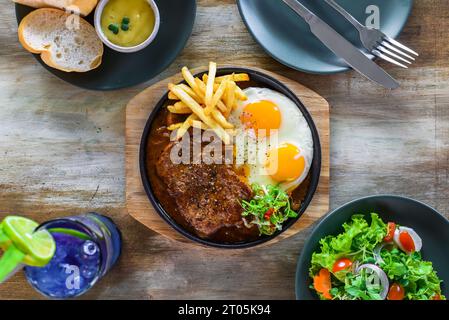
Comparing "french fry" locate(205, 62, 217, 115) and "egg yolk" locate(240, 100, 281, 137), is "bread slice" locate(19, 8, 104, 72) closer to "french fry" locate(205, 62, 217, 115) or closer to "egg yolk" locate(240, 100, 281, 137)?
"french fry" locate(205, 62, 217, 115)

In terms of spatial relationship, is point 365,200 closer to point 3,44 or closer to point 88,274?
point 88,274

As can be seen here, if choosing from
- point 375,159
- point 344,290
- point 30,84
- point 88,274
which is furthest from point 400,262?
point 30,84

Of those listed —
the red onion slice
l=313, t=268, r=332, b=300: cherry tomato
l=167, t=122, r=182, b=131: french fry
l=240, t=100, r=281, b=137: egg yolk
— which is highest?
l=240, t=100, r=281, b=137: egg yolk

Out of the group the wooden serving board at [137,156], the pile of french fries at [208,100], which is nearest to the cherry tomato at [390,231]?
the wooden serving board at [137,156]

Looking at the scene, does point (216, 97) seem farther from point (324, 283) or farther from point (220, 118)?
point (324, 283)

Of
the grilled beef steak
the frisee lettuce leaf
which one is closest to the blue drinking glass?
the grilled beef steak

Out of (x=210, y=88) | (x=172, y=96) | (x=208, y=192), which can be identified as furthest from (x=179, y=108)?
(x=208, y=192)

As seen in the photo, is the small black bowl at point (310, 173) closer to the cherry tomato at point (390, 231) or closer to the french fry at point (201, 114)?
the french fry at point (201, 114)
